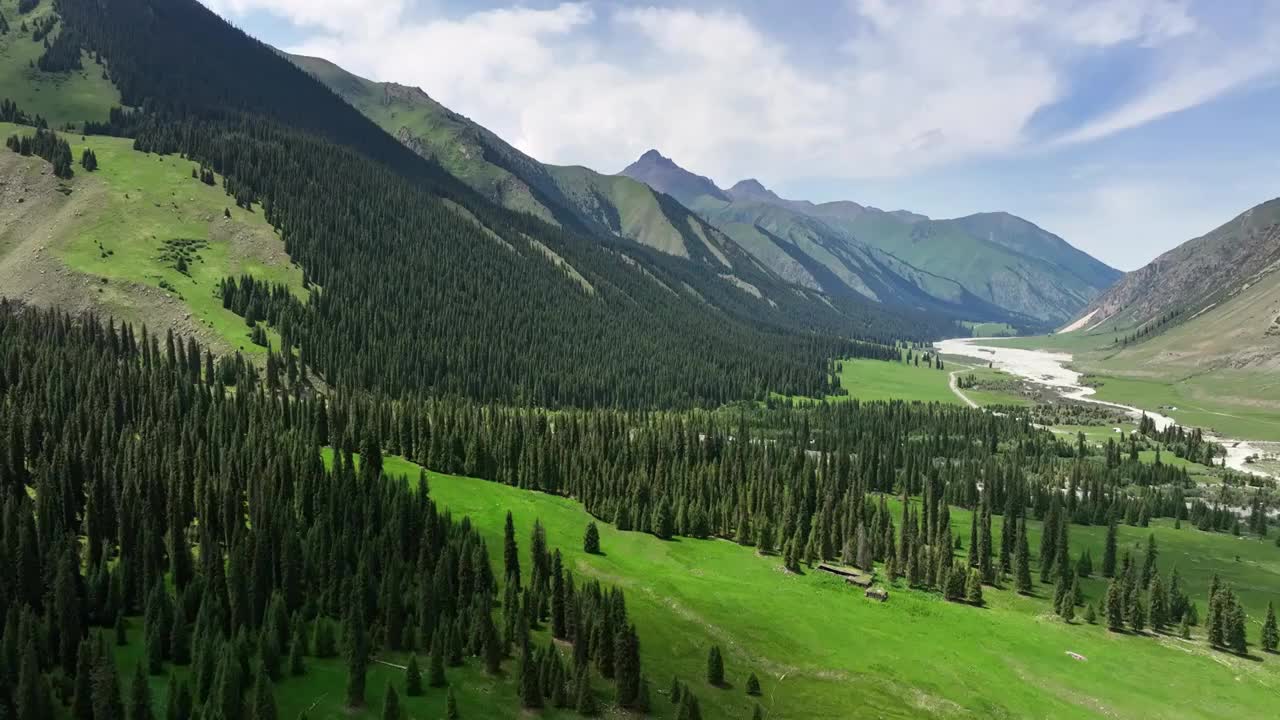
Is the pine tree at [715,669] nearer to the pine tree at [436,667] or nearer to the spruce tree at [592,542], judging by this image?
the pine tree at [436,667]

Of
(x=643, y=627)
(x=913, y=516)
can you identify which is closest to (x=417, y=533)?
(x=643, y=627)

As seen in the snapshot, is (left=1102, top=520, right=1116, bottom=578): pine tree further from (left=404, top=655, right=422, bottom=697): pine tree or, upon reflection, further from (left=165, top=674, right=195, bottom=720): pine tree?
(left=165, top=674, right=195, bottom=720): pine tree

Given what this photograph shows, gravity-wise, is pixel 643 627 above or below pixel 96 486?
below

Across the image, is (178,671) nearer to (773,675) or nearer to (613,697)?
(613,697)

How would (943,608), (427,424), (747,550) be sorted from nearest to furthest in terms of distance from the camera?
(943,608)
(747,550)
(427,424)

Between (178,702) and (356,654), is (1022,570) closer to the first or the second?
(356,654)
